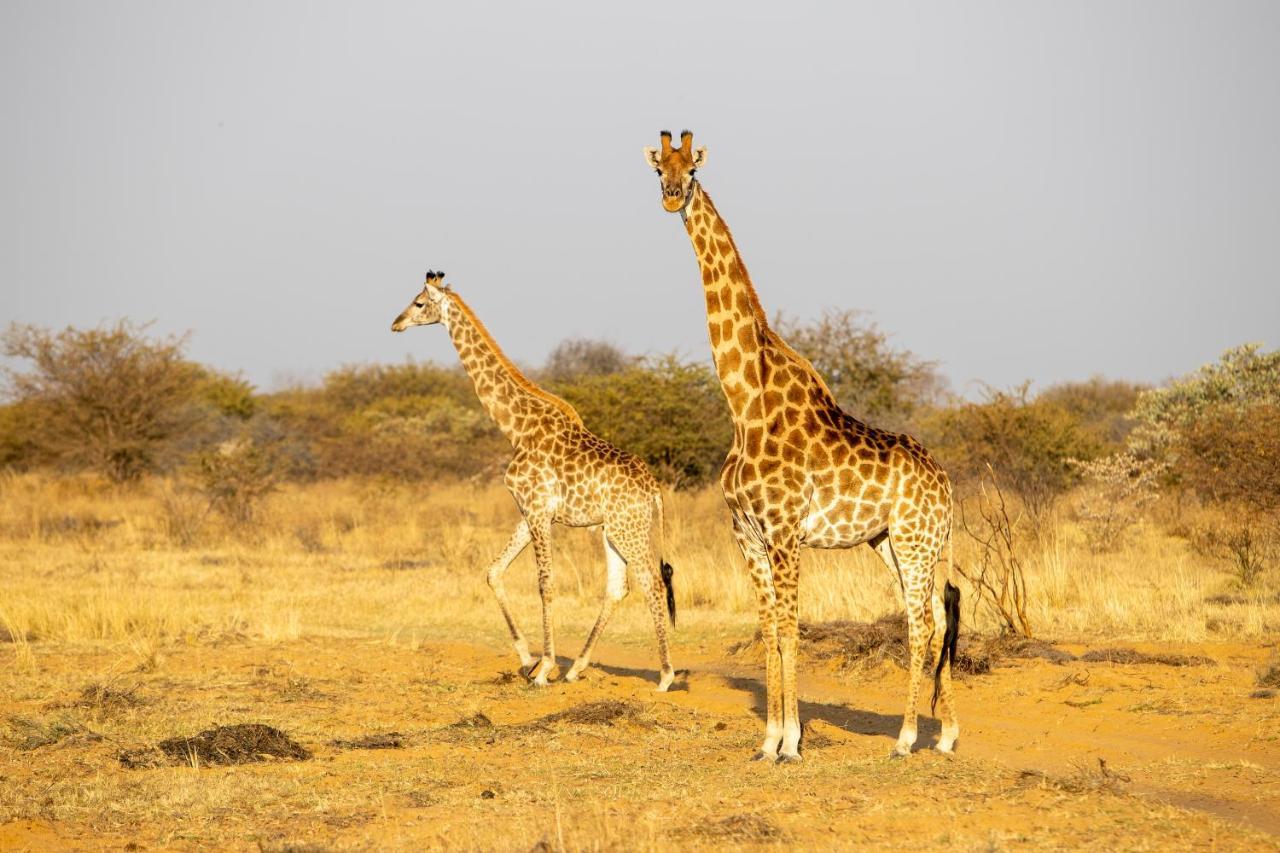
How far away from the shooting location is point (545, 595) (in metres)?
11.4

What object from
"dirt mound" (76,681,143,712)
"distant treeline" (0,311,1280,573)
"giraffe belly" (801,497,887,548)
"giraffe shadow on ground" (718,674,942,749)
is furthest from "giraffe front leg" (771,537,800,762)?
"distant treeline" (0,311,1280,573)

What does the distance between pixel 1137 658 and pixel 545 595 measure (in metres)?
4.73

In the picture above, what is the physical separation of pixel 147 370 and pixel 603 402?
13040 mm

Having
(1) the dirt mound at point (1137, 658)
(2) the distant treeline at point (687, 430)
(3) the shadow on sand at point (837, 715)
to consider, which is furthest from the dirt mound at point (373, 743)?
(2) the distant treeline at point (687, 430)

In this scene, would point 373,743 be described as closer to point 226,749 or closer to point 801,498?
point 226,749

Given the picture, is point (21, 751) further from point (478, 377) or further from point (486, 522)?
point (486, 522)

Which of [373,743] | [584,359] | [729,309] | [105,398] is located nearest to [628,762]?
[373,743]

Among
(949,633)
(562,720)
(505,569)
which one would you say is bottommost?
(562,720)

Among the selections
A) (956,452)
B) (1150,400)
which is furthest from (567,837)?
(1150,400)

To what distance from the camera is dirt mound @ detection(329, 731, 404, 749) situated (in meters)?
8.65

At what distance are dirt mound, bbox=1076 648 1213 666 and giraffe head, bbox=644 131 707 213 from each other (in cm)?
527

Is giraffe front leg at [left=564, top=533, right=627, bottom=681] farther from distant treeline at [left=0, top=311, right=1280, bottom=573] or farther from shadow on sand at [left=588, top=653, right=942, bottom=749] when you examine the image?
distant treeline at [left=0, top=311, right=1280, bottom=573]

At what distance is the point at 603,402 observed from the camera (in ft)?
81.6

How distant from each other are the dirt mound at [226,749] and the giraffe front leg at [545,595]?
9.22 feet
